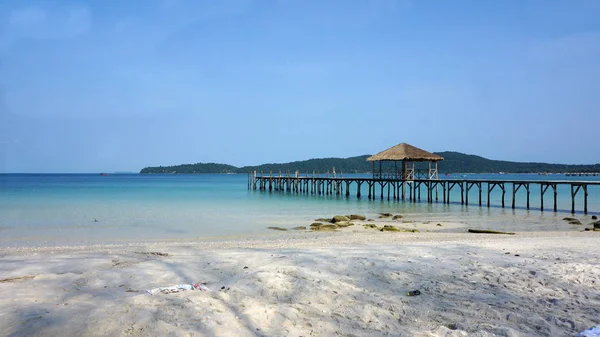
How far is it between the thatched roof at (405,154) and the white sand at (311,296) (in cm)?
2670

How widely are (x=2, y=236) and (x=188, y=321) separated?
47.4 feet

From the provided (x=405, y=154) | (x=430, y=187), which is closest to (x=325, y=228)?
(x=405, y=154)

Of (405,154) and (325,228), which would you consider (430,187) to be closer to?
(405,154)

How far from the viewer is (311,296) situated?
5.35 metres

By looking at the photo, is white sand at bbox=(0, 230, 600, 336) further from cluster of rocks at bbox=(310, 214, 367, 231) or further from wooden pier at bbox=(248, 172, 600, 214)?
wooden pier at bbox=(248, 172, 600, 214)

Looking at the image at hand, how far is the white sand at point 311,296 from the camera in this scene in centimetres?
434

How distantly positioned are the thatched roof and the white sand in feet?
87.6

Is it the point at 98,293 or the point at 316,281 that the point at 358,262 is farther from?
the point at 98,293

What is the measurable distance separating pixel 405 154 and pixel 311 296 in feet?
99.1

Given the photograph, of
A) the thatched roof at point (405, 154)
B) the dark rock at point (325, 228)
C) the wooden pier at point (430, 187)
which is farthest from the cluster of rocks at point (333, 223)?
the thatched roof at point (405, 154)

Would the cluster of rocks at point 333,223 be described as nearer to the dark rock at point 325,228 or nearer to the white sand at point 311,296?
the dark rock at point 325,228

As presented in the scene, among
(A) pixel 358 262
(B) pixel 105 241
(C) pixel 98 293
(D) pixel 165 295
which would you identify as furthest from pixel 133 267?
(B) pixel 105 241

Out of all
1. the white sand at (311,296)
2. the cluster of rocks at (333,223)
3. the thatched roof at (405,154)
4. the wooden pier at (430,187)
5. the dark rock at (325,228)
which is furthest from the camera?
the thatched roof at (405,154)

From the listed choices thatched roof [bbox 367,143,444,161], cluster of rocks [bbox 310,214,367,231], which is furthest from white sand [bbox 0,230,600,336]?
thatched roof [bbox 367,143,444,161]
